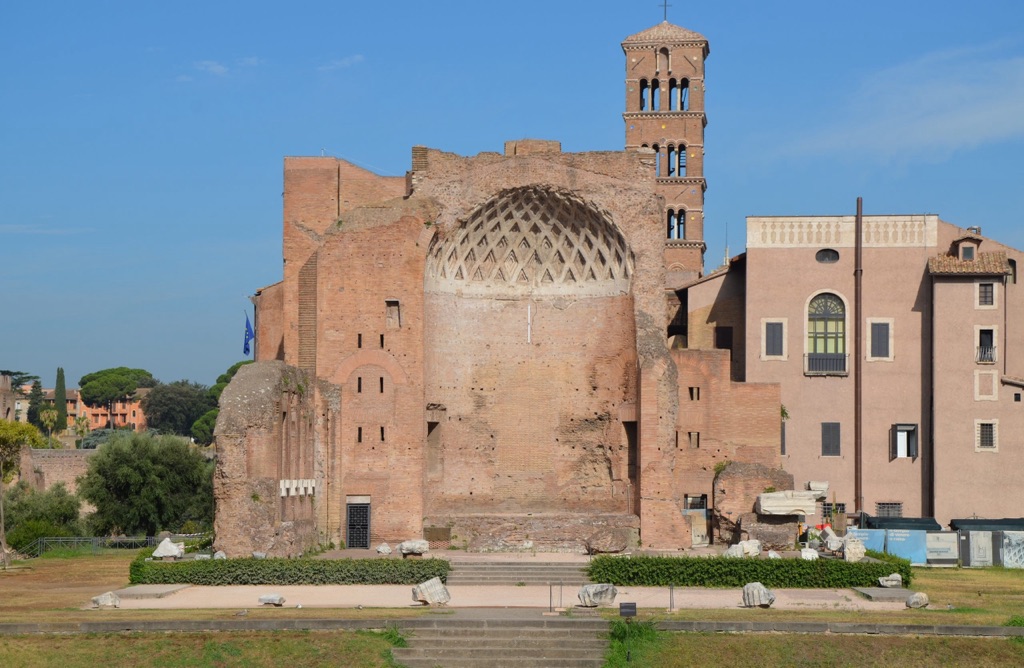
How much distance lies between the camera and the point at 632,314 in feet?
155

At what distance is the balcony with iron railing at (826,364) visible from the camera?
4884 cm

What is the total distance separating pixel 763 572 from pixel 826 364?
48.2 feet

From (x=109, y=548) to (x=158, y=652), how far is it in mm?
23574

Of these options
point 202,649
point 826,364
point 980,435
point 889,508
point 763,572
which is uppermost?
point 826,364

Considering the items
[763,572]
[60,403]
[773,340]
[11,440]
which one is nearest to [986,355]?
[773,340]

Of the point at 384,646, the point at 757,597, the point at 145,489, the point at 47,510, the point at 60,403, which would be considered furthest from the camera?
the point at 60,403

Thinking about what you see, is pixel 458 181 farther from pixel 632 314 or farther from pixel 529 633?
pixel 529 633

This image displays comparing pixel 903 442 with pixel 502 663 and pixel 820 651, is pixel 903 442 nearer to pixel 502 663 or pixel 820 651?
pixel 820 651

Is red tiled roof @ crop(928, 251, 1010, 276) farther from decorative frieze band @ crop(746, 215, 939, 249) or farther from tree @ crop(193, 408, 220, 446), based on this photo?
tree @ crop(193, 408, 220, 446)

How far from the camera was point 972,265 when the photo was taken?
4797 cm

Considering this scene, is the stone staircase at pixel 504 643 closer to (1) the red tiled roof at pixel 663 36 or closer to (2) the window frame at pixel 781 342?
(2) the window frame at pixel 781 342

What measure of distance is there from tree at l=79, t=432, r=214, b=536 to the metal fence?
2971mm

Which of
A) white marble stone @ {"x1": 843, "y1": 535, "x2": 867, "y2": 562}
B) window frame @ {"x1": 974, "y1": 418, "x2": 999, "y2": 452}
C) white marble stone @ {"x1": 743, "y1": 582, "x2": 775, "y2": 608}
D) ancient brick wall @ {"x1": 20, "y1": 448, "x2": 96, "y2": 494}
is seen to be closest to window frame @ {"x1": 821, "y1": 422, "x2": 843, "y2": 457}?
window frame @ {"x1": 974, "y1": 418, "x2": 999, "y2": 452}

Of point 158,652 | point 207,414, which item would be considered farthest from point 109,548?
point 207,414
